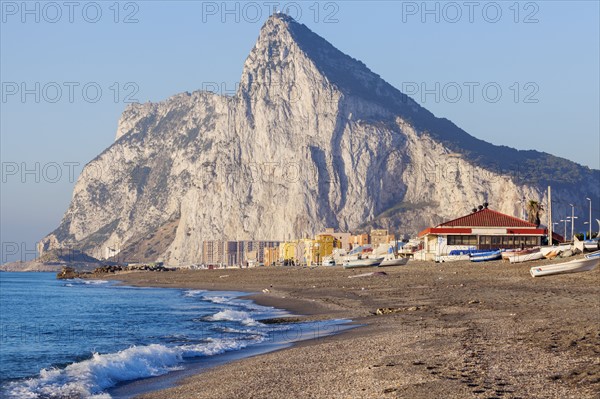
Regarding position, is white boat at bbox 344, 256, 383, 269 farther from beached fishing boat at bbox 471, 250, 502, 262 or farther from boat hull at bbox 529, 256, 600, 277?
boat hull at bbox 529, 256, 600, 277

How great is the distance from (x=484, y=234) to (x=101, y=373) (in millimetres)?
75235

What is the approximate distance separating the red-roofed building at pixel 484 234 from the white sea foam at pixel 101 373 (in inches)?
2655

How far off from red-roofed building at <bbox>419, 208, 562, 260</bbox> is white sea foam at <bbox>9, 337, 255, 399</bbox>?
67436 millimetres

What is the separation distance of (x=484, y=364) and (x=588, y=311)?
Answer: 34.7 ft

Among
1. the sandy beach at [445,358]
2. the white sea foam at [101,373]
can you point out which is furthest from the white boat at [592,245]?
the white sea foam at [101,373]

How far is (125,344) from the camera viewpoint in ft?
102

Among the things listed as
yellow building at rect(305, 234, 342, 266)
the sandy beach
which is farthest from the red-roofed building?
yellow building at rect(305, 234, 342, 266)

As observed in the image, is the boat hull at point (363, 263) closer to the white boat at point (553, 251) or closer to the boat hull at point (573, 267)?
the white boat at point (553, 251)

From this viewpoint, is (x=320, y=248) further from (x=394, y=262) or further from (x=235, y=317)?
(x=235, y=317)

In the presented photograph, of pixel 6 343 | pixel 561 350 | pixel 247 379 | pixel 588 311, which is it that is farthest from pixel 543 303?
pixel 6 343

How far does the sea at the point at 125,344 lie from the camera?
21.0 m

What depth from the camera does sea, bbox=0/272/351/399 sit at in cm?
2102

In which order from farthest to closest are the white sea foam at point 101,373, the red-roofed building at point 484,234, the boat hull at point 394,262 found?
1. the boat hull at point 394,262
2. the red-roofed building at point 484,234
3. the white sea foam at point 101,373

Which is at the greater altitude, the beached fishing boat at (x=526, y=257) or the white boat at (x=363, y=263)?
the beached fishing boat at (x=526, y=257)
